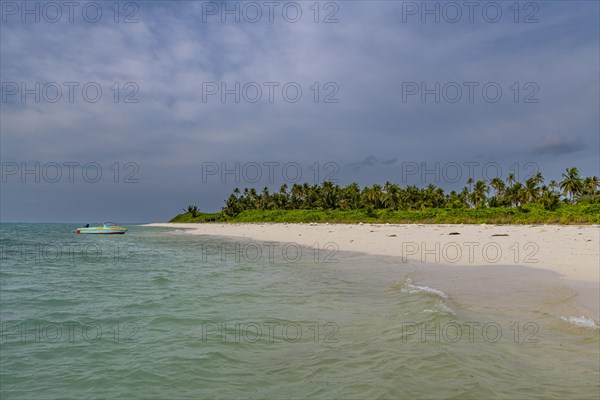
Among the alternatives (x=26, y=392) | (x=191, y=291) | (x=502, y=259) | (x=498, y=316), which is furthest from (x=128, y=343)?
(x=502, y=259)

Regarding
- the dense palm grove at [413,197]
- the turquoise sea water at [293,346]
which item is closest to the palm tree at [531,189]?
the dense palm grove at [413,197]

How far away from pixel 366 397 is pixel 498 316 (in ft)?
18.4

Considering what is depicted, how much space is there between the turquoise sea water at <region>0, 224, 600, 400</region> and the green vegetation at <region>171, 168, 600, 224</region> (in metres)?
54.5

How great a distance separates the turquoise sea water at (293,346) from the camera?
5.64m

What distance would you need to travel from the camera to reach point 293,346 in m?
7.57

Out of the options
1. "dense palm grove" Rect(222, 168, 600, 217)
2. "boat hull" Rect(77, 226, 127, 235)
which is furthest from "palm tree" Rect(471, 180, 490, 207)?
"boat hull" Rect(77, 226, 127, 235)

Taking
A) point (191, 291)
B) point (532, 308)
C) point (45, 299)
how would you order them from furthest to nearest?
point (191, 291) → point (45, 299) → point (532, 308)

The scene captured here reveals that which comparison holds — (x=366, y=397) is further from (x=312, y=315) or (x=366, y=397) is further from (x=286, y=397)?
(x=312, y=315)

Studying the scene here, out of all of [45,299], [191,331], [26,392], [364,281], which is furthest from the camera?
[364,281]

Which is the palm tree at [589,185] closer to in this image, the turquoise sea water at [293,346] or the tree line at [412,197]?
the tree line at [412,197]

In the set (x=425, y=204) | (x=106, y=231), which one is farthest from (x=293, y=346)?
(x=425, y=204)

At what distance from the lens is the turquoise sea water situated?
5.64 metres

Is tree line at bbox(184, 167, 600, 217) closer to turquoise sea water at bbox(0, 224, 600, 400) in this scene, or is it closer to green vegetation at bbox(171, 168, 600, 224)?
green vegetation at bbox(171, 168, 600, 224)

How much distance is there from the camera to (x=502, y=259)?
1945 centimetres
